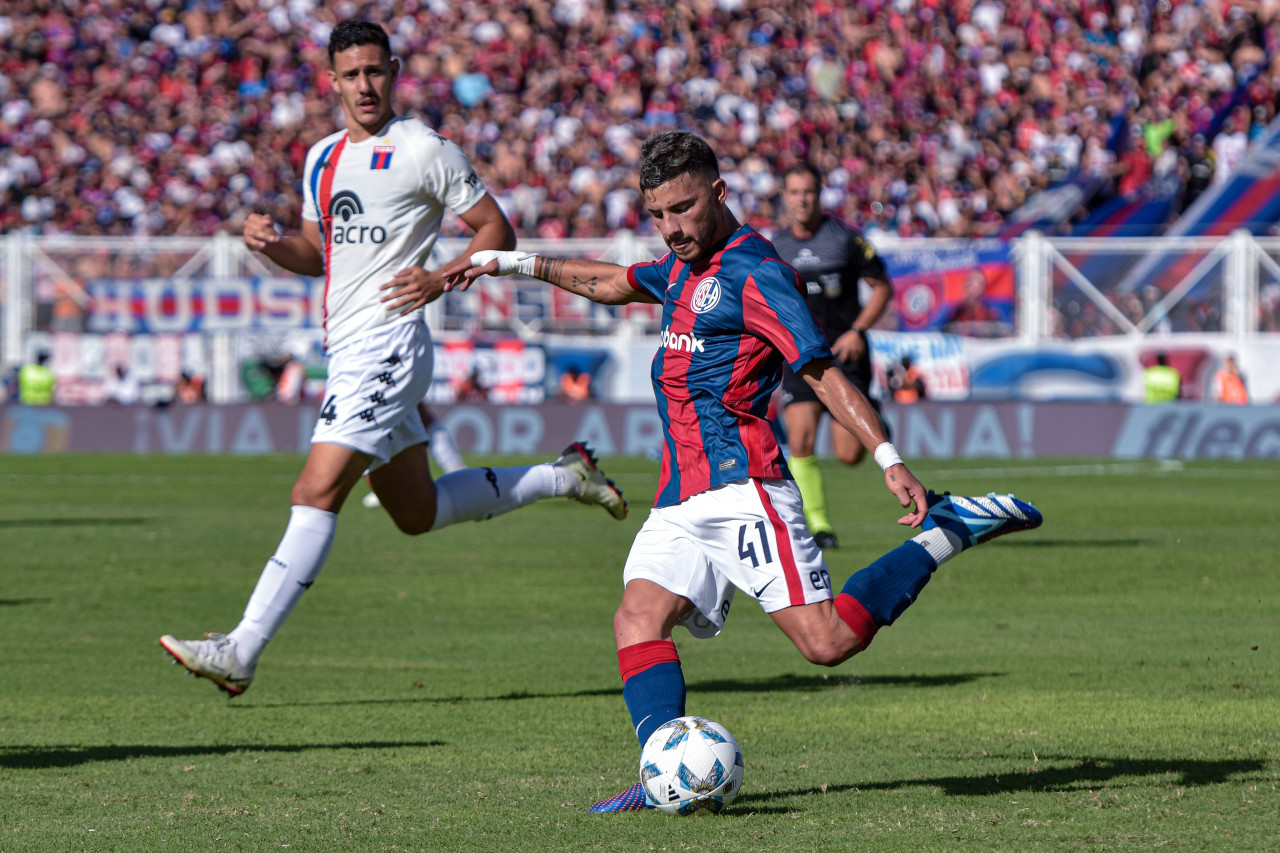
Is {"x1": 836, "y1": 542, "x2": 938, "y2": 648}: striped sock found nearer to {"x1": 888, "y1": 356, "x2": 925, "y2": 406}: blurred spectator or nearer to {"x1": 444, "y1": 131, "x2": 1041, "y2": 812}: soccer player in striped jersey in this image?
{"x1": 444, "y1": 131, "x2": 1041, "y2": 812}: soccer player in striped jersey

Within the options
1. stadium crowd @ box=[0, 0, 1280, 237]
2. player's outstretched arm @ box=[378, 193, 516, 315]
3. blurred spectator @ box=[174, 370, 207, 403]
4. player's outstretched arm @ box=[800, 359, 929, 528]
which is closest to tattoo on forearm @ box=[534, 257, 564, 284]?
player's outstretched arm @ box=[378, 193, 516, 315]

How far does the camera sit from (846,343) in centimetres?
1050

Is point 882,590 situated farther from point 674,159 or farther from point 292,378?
point 292,378

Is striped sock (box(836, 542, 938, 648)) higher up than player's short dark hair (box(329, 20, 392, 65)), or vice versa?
player's short dark hair (box(329, 20, 392, 65))

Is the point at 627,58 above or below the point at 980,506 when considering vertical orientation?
above

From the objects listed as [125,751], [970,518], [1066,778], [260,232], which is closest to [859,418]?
[970,518]

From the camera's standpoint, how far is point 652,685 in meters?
4.78

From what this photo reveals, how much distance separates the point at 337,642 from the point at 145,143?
25.0m

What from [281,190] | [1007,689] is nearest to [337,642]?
[1007,689]

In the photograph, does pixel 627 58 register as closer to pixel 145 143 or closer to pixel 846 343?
pixel 145 143

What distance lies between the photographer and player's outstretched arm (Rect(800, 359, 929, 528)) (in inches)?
179

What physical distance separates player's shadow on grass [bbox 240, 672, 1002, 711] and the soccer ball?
7.31ft

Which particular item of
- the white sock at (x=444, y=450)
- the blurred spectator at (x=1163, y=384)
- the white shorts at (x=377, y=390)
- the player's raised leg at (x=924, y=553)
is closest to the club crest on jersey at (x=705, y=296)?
the player's raised leg at (x=924, y=553)

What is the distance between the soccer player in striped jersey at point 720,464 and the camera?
15.6 ft
